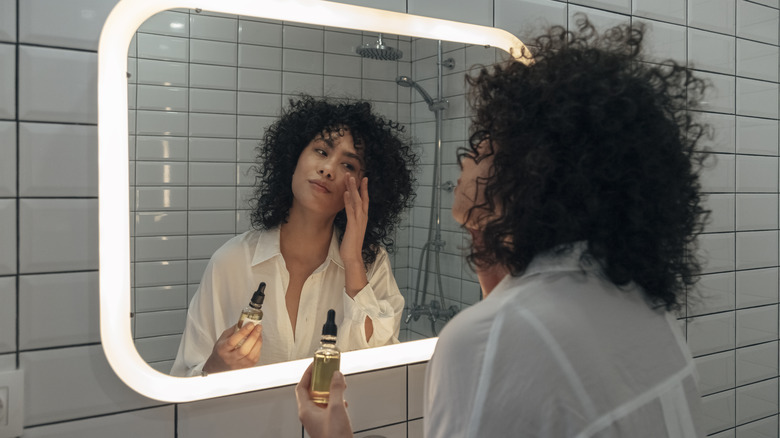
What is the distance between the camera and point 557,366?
0.60 meters

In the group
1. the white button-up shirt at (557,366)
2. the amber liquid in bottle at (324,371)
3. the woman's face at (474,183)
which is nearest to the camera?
the white button-up shirt at (557,366)

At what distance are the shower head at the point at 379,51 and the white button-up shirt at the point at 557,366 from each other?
1.96ft

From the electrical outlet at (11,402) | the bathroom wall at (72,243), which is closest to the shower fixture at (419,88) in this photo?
the bathroom wall at (72,243)

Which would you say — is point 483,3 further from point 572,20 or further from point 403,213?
point 403,213

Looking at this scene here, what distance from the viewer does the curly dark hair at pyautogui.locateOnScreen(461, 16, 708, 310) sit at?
25.7 inches

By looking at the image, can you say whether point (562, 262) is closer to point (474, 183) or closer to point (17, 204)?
point (474, 183)

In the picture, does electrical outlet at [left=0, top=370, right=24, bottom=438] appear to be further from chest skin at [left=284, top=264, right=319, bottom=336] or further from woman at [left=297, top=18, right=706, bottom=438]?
woman at [left=297, top=18, right=706, bottom=438]

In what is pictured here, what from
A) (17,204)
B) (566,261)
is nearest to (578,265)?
(566,261)

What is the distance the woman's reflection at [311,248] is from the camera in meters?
1.01

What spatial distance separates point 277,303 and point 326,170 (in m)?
0.26

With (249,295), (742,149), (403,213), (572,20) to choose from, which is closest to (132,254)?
(249,295)

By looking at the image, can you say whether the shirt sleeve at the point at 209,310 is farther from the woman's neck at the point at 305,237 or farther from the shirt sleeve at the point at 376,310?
the shirt sleeve at the point at 376,310

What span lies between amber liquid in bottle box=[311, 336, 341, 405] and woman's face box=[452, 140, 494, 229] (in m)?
0.30

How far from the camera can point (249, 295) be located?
1.04 m
